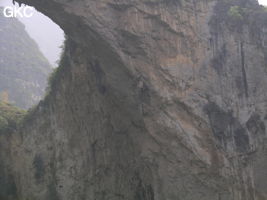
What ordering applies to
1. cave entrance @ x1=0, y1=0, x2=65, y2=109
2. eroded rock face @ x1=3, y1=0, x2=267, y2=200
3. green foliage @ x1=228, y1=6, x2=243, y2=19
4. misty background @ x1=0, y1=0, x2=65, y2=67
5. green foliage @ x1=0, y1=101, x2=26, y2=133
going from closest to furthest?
eroded rock face @ x1=3, y1=0, x2=267, y2=200 → green foliage @ x1=228, y1=6, x2=243, y2=19 → green foliage @ x1=0, y1=101, x2=26, y2=133 → cave entrance @ x1=0, y1=0, x2=65, y2=109 → misty background @ x1=0, y1=0, x2=65, y2=67

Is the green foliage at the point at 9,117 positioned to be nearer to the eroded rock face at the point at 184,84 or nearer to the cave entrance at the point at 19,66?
the eroded rock face at the point at 184,84

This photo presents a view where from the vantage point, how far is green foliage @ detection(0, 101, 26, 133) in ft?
63.5

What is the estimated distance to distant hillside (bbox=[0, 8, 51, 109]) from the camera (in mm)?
43312

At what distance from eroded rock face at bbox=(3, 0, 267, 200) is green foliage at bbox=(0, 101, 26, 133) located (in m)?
5.27

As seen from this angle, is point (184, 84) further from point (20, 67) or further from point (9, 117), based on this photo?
point (20, 67)

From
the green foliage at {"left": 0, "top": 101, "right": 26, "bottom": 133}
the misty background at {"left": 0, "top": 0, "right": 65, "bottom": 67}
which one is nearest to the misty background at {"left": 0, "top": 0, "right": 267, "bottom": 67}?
the misty background at {"left": 0, "top": 0, "right": 65, "bottom": 67}

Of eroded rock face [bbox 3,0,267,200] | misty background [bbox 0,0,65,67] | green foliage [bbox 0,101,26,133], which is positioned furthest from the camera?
misty background [bbox 0,0,65,67]

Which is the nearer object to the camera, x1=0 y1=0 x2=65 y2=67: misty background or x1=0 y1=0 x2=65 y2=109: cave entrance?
x1=0 y1=0 x2=65 y2=109: cave entrance

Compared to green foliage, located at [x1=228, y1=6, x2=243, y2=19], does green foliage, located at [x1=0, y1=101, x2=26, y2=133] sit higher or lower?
lower

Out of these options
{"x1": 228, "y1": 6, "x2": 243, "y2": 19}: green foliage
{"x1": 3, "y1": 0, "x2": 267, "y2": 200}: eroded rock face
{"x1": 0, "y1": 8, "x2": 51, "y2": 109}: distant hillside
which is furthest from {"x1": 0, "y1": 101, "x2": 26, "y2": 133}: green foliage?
{"x1": 0, "y1": 8, "x2": 51, "y2": 109}: distant hillside

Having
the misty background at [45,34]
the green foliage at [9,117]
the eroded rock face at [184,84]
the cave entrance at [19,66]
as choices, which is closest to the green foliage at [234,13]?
the eroded rock face at [184,84]

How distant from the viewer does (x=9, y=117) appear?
20047mm

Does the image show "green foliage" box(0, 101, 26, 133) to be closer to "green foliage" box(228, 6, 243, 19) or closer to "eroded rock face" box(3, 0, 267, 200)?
"eroded rock face" box(3, 0, 267, 200)

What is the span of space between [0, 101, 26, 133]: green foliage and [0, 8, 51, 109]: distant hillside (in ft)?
67.6
